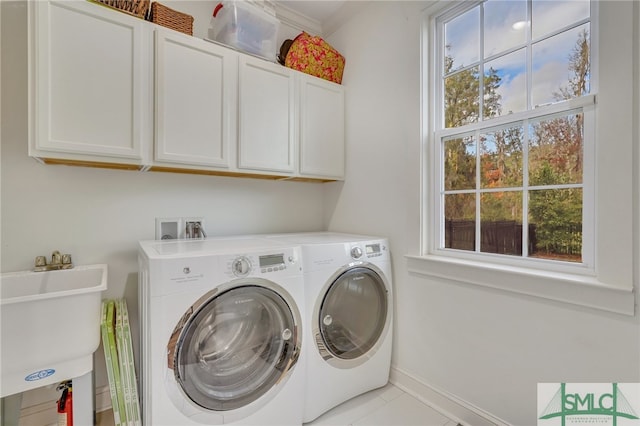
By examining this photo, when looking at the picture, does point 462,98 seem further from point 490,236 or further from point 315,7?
point 315,7

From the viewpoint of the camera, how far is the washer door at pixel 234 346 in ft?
4.09

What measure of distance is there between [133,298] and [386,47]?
7.76 feet

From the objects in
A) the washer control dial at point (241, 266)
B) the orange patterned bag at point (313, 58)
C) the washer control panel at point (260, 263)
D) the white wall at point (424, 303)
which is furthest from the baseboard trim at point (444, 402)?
the orange patterned bag at point (313, 58)

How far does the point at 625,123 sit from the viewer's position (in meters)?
1.09

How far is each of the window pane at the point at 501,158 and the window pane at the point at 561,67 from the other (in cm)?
18

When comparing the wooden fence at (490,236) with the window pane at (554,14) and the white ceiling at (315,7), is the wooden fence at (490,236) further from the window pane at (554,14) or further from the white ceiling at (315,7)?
the white ceiling at (315,7)

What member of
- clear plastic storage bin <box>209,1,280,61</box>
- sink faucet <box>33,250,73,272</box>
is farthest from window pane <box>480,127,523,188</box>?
sink faucet <box>33,250,73,272</box>

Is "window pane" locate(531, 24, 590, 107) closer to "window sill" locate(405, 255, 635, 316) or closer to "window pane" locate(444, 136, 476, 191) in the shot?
"window pane" locate(444, 136, 476, 191)

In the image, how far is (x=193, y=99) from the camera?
66.4 inches

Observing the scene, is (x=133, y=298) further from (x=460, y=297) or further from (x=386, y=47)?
(x=386, y=47)

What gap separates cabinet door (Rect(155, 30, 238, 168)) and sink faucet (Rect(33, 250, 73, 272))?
72 cm

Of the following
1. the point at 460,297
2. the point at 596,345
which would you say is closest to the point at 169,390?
the point at 460,297

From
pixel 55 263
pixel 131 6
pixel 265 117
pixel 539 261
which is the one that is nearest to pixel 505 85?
pixel 539 261

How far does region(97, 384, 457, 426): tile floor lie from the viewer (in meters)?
1.60
